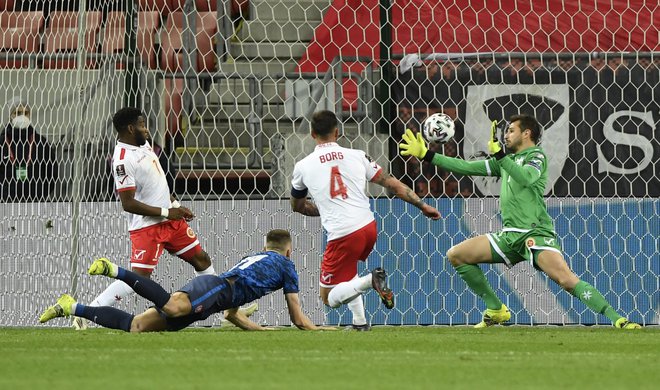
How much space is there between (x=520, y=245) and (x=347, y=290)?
1321 millimetres

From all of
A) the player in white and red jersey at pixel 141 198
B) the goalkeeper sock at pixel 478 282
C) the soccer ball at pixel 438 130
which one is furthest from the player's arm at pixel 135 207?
the goalkeeper sock at pixel 478 282

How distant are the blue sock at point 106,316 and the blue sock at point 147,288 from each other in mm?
379

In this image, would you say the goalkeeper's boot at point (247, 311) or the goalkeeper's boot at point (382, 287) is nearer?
the goalkeeper's boot at point (382, 287)

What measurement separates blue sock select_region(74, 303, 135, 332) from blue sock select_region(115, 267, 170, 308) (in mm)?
A: 379

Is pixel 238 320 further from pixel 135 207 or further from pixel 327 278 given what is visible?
pixel 135 207

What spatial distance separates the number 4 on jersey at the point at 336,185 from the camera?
921 cm

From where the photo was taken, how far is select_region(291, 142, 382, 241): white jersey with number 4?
9211 millimetres

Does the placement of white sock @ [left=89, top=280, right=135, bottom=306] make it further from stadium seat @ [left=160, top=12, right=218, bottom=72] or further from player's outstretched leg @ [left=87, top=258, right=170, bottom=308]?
stadium seat @ [left=160, top=12, right=218, bottom=72]

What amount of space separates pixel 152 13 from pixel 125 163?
4.43m

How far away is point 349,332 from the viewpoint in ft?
29.0

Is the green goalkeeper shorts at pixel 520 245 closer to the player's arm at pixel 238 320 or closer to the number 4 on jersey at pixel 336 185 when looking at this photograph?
the number 4 on jersey at pixel 336 185

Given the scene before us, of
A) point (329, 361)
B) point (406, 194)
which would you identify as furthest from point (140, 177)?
point (329, 361)

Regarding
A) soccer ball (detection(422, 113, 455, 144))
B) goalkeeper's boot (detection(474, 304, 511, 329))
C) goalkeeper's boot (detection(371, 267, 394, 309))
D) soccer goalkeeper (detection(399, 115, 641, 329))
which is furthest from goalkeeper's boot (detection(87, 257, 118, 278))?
goalkeeper's boot (detection(474, 304, 511, 329))

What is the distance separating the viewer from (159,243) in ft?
31.5
